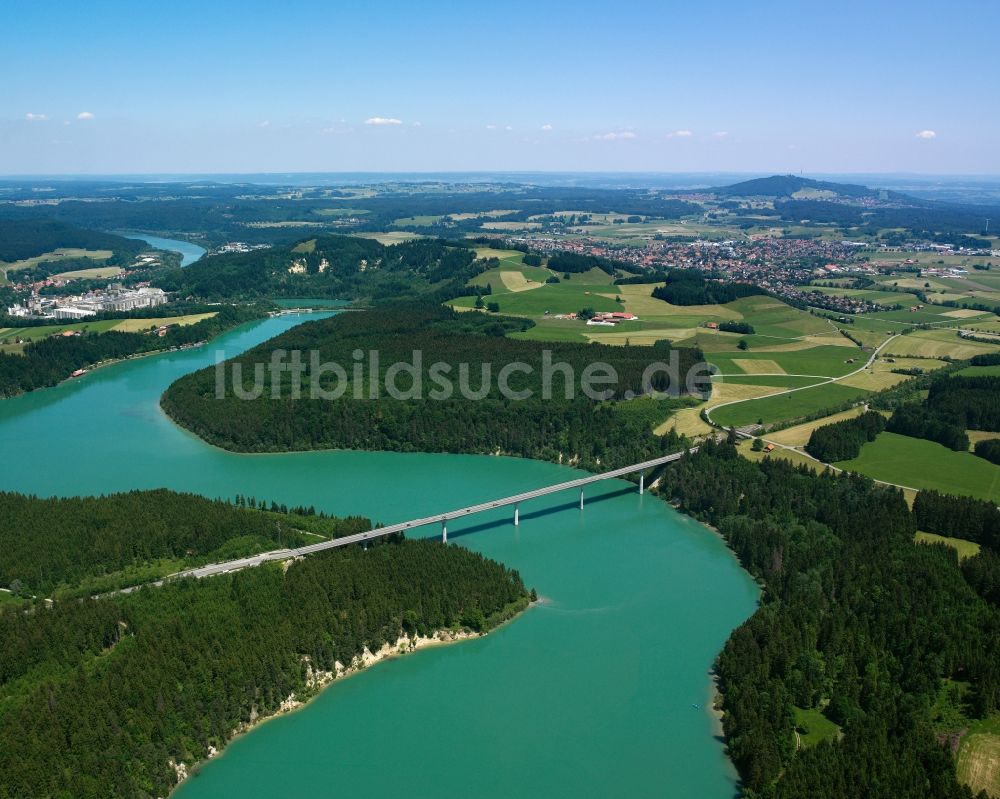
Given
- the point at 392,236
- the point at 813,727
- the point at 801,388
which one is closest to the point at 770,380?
the point at 801,388

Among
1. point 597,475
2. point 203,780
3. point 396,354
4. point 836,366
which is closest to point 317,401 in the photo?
point 396,354

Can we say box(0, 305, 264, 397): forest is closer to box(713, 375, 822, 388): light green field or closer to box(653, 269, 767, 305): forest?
box(653, 269, 767, 305): forest

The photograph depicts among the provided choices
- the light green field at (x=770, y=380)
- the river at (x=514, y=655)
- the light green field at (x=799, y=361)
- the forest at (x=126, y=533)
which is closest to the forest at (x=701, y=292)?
the light green field at (x=799, y=361)

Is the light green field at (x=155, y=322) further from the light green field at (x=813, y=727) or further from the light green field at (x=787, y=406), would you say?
the light green field at (x=813, y=727)

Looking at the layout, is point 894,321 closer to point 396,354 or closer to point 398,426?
point 396,354

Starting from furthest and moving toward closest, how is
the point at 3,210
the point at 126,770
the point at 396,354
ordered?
1. the point at 3,210
2. the point at 396,354
3. the point at 126,770

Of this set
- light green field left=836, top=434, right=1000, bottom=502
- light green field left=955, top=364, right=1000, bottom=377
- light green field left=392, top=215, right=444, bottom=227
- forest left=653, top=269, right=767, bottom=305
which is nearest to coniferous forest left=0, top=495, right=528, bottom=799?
light green field left=836, top=434, right=1000, bottom=502
